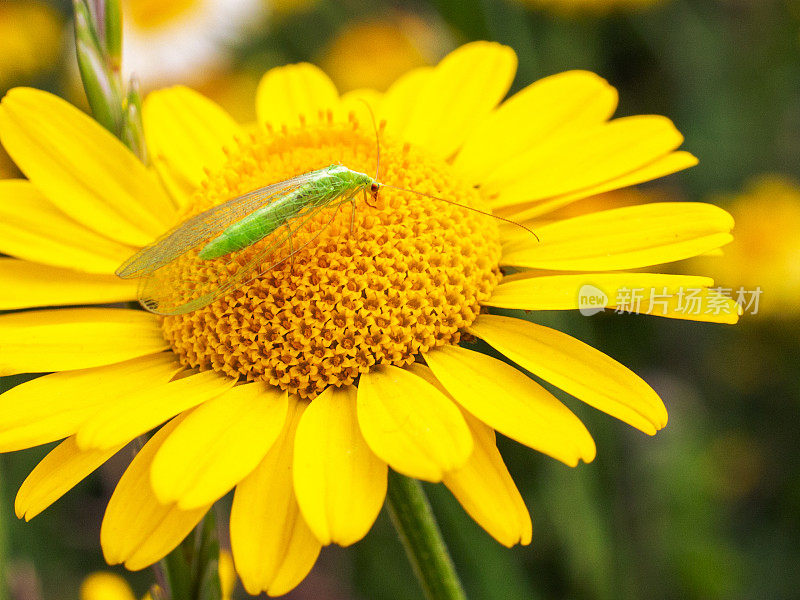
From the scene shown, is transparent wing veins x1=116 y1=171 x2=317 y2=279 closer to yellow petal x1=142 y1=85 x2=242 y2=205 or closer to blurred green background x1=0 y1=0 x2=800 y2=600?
yellow petal x1=142 y1=85 x2=242 y2=205

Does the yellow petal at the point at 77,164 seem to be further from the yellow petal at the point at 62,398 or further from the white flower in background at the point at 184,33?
the white flower in background at the point at 184,33

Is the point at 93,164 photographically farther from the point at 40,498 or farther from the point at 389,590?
the point at 389,590

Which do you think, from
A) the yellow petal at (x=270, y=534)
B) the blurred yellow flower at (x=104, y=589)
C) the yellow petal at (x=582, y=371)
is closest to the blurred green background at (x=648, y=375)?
the blurred yellow flower at (x=104, y=589)

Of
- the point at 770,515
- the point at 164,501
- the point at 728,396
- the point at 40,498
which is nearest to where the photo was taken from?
the point at 164,501

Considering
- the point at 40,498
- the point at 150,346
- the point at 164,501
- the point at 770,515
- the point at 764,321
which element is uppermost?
the point at 764,321

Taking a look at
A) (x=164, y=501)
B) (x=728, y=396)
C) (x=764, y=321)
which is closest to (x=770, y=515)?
(x=728, y=396)

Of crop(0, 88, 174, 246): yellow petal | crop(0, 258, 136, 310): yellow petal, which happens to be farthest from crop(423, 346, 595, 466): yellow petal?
crop(0, 88, 174, 246): yellow petal
